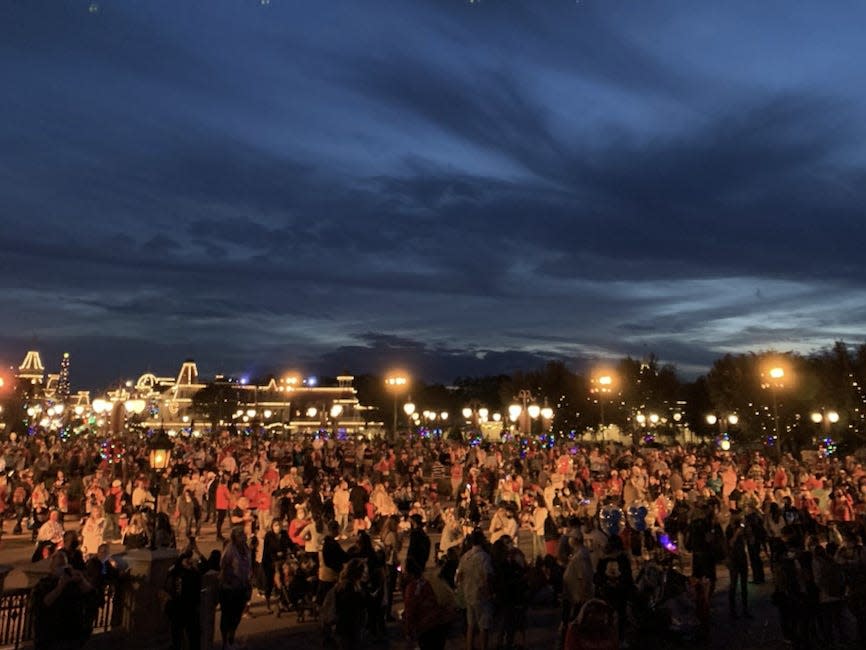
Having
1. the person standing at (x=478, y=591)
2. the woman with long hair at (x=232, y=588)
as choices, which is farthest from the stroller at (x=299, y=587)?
the person standing at (x=478, y=591)

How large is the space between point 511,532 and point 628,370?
75895 millimetres

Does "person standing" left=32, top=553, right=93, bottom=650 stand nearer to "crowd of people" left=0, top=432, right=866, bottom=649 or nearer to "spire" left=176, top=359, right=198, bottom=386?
"crowd of people" left=0, top=432, right=866, bottom=649

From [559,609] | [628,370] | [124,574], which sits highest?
[628,370]

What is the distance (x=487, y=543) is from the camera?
1116 centimetres

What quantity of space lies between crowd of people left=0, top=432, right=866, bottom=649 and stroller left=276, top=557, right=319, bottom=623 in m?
0.03

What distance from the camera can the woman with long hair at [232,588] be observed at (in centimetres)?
961

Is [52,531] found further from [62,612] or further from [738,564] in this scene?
[738,564]

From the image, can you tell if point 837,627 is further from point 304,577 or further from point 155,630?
point 155,630

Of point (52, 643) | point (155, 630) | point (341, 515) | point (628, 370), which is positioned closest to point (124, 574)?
point (155, 630)

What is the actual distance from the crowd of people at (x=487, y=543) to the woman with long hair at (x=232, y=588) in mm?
24

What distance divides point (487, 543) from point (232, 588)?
3794mm

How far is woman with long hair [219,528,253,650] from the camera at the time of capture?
31.5 ft

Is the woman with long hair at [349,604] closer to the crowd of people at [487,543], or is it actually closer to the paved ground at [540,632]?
the crowd of people at [487,543]

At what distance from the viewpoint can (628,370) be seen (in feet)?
288
